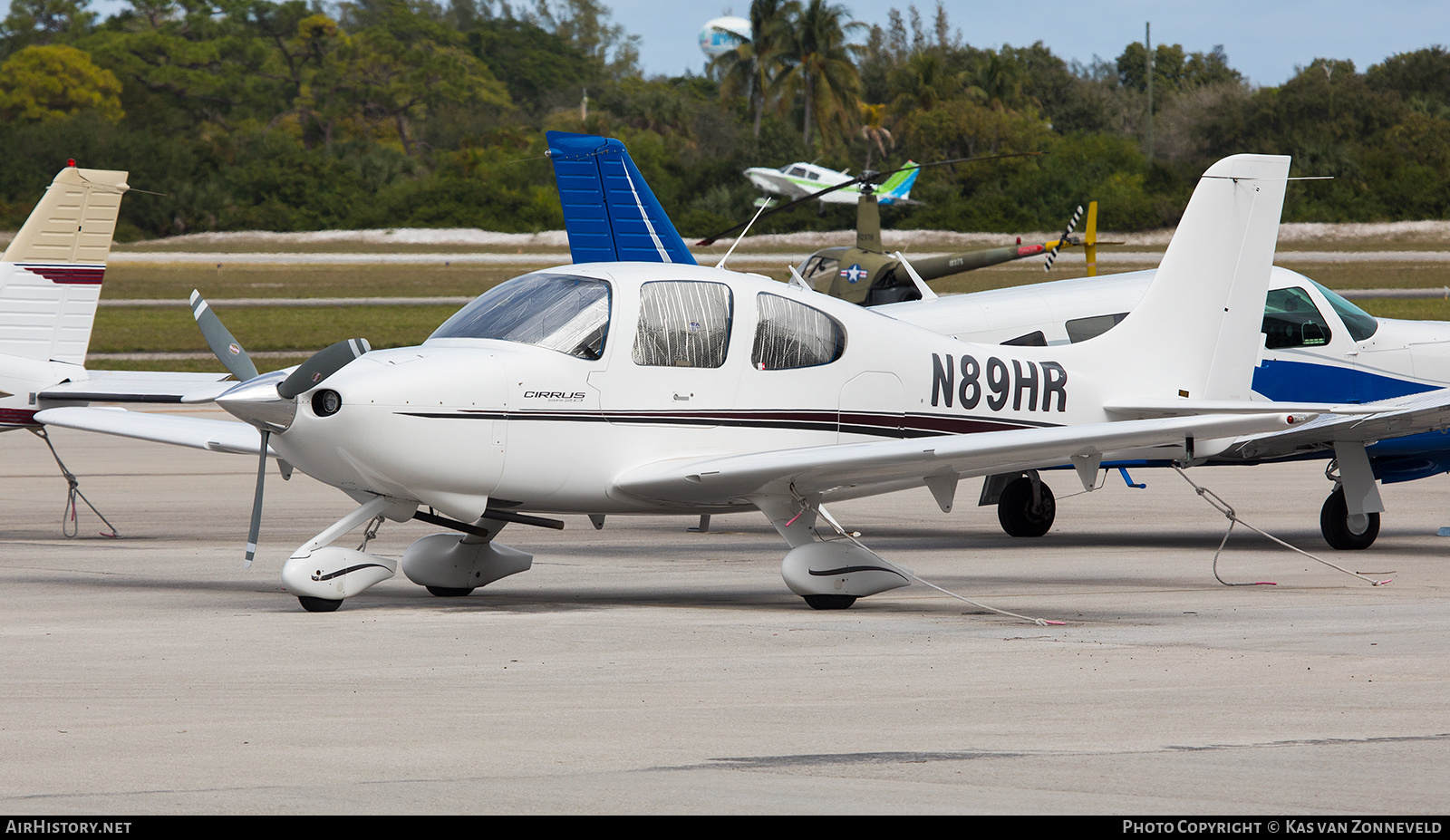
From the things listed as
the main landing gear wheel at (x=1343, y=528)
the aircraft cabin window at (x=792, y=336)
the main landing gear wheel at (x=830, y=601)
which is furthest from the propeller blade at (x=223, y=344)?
Result: the main landing gear wheel at (x=1343, y=528)

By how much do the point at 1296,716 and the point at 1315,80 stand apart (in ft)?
284

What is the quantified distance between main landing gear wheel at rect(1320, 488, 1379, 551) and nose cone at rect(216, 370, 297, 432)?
823cm

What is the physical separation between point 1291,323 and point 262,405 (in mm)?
→ 8656

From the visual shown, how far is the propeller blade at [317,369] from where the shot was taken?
863 centimetres

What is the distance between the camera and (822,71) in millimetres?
102312

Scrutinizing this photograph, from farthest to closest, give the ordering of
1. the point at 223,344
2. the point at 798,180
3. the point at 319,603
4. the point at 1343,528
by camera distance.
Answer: the point at 798,180 < the point at 1343,528 < the point at 223,344 < the point at 319,603

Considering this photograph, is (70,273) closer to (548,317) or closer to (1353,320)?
(548,317)

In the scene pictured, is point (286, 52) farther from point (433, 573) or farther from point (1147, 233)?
point (433, 573)

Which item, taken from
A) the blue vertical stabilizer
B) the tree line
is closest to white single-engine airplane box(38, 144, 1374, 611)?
the blue vertical stabilizer

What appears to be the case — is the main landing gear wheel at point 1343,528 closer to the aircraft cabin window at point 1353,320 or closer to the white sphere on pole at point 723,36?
the aircraft cabin window at point 1353,320

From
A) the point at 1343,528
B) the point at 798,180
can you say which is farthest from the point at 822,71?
the point at 1343,528

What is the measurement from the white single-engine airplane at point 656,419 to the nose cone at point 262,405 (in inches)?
0.4

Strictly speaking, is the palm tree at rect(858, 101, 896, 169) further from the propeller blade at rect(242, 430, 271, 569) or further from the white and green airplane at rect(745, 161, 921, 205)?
the propeller blade at rect(242, 430, 271, 569)

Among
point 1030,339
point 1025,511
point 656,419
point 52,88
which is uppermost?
point 52,88
